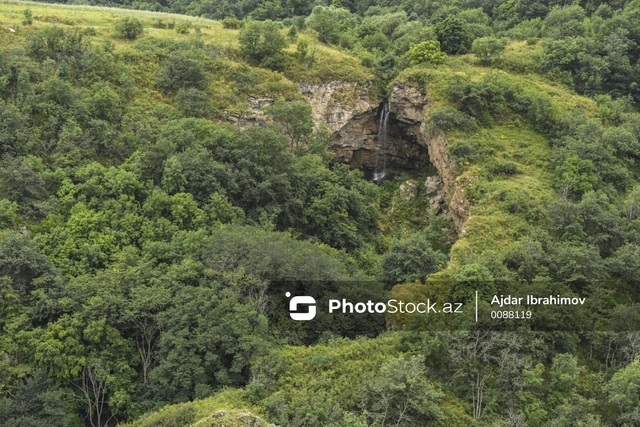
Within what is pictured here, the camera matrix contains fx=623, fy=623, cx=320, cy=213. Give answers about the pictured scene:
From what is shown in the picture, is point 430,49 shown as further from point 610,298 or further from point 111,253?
point 111,253

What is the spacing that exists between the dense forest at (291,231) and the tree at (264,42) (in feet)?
0.52

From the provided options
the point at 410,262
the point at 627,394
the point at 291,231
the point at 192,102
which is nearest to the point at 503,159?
the point at 410,262

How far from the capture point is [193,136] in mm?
32312

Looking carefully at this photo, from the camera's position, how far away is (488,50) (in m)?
45.2

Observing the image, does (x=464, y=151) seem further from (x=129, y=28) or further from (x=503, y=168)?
(x=129, y=28)

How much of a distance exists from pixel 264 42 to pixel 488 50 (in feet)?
53.2

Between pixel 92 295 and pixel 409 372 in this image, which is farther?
pixel 92 295

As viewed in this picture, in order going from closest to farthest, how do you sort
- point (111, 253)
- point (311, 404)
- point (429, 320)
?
point (311, 404) → point (429, 320) → point (111, 253)

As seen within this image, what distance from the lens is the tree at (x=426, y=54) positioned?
146ft

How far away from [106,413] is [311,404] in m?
8.65

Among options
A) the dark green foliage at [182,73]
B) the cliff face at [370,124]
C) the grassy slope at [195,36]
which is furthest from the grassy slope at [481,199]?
the dark green foliage at [182,73]

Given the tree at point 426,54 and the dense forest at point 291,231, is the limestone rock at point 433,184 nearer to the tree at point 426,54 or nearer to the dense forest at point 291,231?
the dense forest at point 291,231

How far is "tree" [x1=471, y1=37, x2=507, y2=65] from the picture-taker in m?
45.2

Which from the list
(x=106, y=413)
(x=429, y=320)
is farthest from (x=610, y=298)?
(x=106, y=413)
